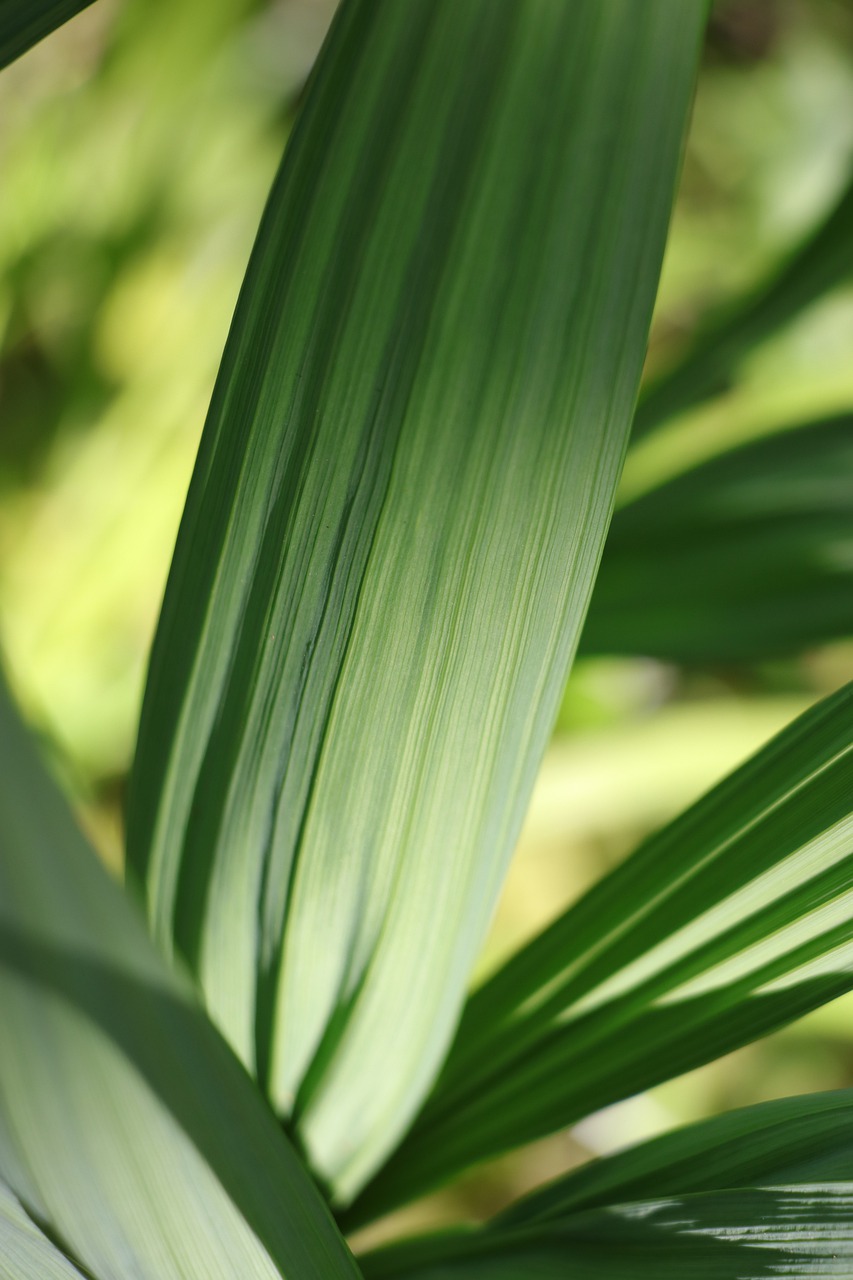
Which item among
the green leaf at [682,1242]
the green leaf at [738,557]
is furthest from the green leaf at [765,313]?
the green leaf at [682,1242]

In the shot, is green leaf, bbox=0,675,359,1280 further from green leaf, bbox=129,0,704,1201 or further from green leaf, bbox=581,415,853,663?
green leaf, bbox=581,415,853,663

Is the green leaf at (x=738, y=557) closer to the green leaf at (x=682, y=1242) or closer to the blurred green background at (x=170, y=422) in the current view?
the blurred green background at (x=170, y=422)

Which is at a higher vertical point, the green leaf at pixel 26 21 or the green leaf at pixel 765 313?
the green leaf at pixel 765 313

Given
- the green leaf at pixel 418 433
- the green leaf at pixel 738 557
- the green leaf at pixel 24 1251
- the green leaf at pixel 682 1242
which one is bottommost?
the green leaf at pixel 682 1242

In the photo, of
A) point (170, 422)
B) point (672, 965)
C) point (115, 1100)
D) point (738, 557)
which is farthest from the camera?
point (170, 422)

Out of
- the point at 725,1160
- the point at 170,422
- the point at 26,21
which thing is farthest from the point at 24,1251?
the point at 170,422

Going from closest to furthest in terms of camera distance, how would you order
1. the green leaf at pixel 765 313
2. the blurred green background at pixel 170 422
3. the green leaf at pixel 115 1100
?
the green leaf at pixel 115 1100
the green leaf at pixel 765 313
the blurred green background at pixel 170 422

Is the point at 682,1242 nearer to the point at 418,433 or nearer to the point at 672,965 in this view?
the point at 672,965
